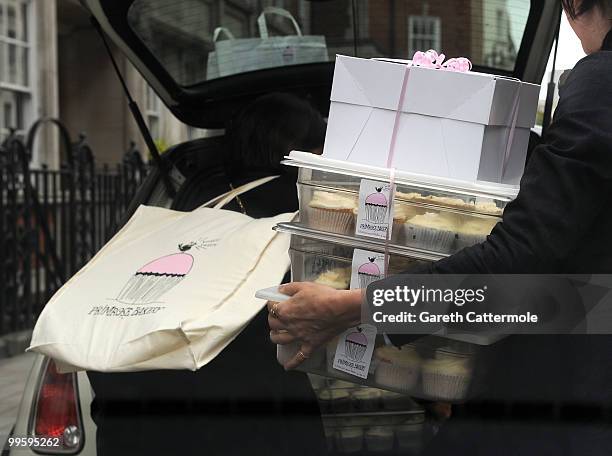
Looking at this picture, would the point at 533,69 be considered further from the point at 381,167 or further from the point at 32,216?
the point at 32,216

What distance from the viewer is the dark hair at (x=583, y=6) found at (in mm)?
1686

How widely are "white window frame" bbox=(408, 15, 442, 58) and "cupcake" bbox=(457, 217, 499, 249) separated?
91.8 inches

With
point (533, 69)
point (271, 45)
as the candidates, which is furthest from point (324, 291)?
point (271, 45)

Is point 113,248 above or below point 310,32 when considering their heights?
below

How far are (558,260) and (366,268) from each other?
44 centimetres

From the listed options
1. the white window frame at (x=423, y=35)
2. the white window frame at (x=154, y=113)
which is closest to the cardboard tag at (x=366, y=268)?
the white window frame at (x=423, y=35)

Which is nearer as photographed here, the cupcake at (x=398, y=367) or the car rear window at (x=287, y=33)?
the cupcake at (x=398, y=367)

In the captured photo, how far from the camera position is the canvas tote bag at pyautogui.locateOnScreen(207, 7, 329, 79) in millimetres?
3975

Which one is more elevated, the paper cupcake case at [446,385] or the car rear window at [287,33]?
the car rear window at [287,33]

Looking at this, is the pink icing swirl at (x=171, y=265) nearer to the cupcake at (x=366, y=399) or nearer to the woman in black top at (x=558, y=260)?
the woman in black top at (x=558, y=260)

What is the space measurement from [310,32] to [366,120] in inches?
87.1

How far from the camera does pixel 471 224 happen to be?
1.86 meters

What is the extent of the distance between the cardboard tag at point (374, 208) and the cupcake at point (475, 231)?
0.16m

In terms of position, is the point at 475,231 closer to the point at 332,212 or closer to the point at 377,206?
the point at 377,206
